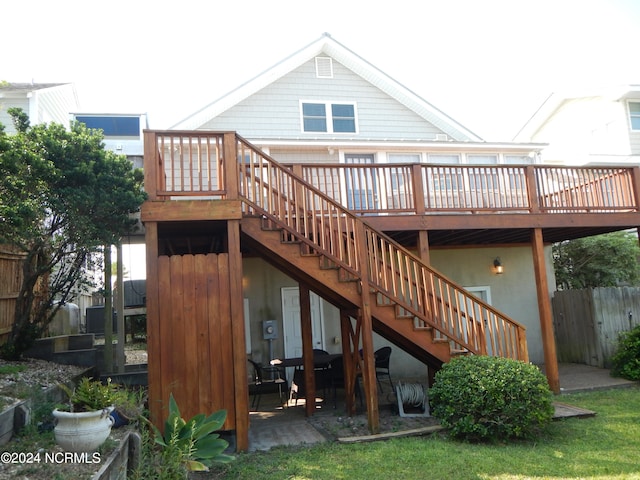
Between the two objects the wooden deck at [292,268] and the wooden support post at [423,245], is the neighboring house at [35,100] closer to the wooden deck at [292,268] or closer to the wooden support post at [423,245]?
the wooden deck at [292,268]

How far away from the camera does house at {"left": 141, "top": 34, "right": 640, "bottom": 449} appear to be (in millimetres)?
5770

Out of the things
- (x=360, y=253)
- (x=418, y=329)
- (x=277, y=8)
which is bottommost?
(x=418, y=329)

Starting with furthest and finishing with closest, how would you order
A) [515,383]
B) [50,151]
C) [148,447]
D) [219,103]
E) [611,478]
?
1. [219,103]
2. [50,151]
3. [515,383]
4. [148,447]
5. [611,478]

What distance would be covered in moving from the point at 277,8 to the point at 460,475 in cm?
926

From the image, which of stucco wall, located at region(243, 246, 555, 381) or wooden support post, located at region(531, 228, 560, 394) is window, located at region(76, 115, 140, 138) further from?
wooden support post, located at region(531, 228, 560, 394)

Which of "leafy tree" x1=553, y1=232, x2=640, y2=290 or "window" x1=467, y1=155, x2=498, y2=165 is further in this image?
"leafy tree" x1=553, y1=232, x2=640, y2=290

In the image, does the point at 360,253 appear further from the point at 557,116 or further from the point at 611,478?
the point at 557,116

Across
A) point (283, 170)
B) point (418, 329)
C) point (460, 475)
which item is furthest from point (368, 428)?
point (283, 170)

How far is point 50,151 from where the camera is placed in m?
6.02

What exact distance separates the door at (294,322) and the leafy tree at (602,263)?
25.8 ft

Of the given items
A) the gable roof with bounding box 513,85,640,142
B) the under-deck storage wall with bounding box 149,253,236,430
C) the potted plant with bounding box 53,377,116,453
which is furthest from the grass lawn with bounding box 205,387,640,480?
the gable roof with bounding box 513,85,640,142

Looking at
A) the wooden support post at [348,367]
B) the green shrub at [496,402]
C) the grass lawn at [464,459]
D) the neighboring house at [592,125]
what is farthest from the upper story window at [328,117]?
the grass lawn at [464,459]

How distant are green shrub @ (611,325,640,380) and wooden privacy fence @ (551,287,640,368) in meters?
0.75

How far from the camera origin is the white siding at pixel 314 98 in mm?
12102
